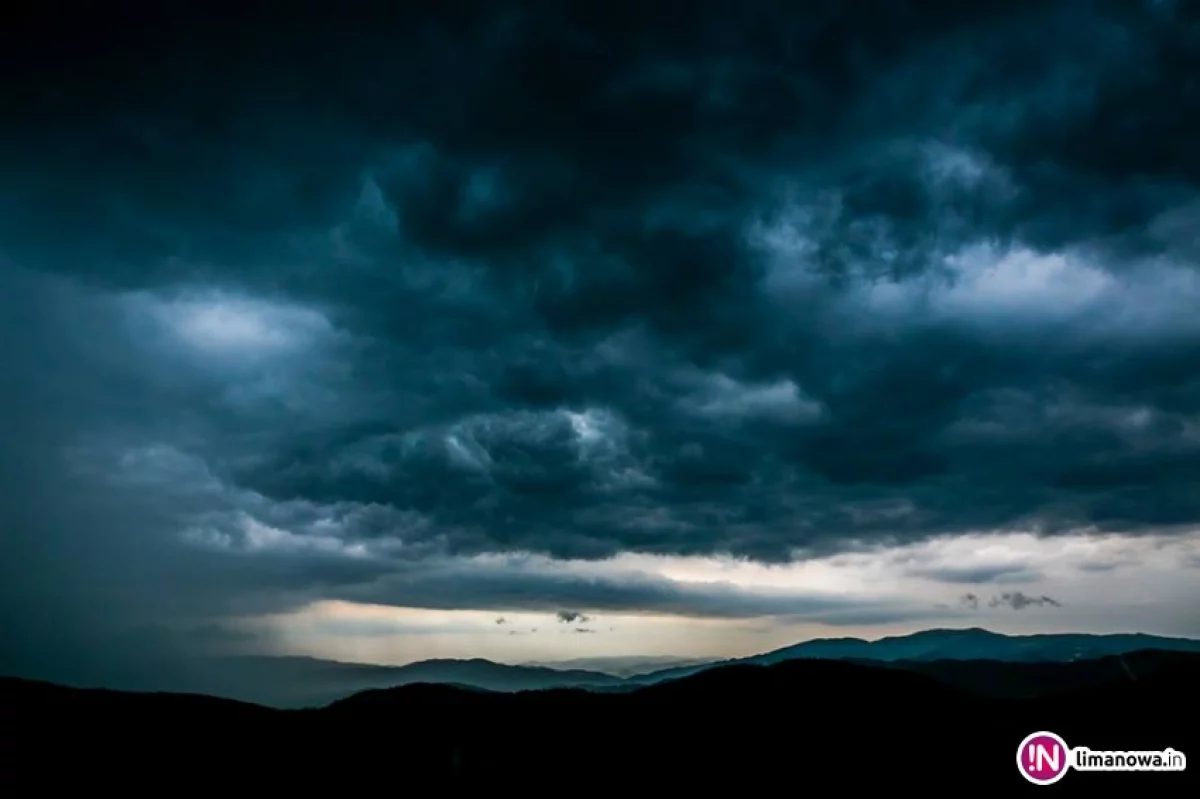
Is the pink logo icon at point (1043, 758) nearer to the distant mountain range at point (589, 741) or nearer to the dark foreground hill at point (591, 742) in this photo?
the dark foreground hill at point (591, 742)

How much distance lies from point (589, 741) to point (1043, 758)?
90.9m

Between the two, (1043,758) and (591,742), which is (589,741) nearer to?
(591,742)

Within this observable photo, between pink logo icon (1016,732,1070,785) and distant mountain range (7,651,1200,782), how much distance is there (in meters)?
20.6

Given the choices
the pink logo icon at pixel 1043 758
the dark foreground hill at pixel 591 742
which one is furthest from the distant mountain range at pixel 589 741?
the pink logo icon at pixel 1043 758

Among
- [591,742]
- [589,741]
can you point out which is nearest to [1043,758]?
[591,742]

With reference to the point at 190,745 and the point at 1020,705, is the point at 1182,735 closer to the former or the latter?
the point at 1020,705

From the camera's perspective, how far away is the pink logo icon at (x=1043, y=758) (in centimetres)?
11162

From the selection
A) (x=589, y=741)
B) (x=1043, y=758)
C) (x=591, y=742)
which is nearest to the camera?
(x=1043, y=758)

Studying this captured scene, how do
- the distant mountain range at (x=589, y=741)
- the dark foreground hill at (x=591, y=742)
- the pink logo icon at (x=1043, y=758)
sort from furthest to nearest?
the distant mountain range at (x=589, y=741)
the dark foreground hill at (x=591, y=742)
the pink logo icon at (x=1043, y=758)

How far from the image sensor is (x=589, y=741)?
179m

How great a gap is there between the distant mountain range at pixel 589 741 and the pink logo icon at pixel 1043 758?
2057 cm

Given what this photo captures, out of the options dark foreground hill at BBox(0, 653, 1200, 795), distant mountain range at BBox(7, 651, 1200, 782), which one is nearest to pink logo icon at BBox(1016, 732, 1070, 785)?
dark foreground hill at BBox(0, 653, 1200, 795)

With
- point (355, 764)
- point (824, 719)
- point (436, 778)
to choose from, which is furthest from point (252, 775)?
point (824, 719)

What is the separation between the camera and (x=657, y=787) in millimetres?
158125
